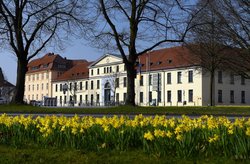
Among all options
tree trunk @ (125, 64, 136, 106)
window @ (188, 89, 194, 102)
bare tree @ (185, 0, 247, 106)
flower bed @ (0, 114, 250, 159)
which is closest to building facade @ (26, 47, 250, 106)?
window @ (188, 89, 194, 102)

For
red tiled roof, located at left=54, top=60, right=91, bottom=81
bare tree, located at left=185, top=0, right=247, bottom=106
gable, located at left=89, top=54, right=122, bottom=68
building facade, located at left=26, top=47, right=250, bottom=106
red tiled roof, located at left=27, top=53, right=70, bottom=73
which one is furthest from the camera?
red tiled roof, located at left=27, top=53, right=70, bottom=73

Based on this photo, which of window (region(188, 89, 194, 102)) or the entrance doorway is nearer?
window (region(188, 89, 194, 102))

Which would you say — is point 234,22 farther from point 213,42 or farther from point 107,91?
point 107,91

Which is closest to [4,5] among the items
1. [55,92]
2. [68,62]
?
[55,92]

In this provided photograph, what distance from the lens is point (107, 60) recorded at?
3684 inches

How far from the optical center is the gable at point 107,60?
9028 cm

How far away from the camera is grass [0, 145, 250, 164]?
6238 mm

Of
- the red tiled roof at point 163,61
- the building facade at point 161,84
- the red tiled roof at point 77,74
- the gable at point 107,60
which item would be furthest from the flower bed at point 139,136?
the red tiled roof at point 77,74

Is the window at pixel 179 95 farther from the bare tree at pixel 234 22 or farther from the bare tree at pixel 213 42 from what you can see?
the bare tree at pixel 234 22

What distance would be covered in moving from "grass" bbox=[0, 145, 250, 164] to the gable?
82.0m

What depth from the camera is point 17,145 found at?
765 cm

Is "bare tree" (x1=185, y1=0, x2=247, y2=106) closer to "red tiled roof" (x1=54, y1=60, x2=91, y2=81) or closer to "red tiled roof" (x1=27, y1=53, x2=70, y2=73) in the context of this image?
"red tiled roof" (x1=54, y1=60, x2=91, y2=81)

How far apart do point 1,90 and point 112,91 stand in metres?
36.2

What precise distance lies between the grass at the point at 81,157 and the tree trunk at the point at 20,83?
22753mm
